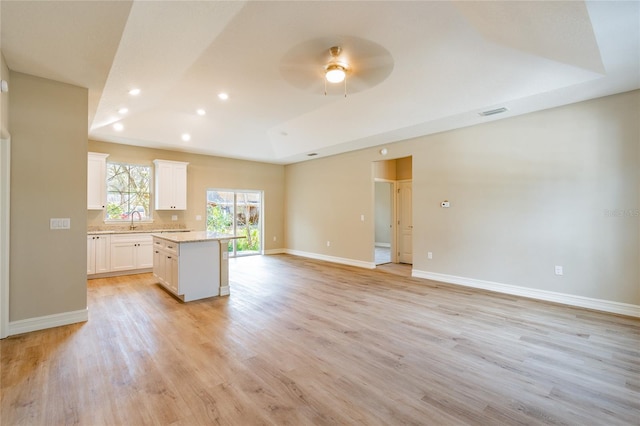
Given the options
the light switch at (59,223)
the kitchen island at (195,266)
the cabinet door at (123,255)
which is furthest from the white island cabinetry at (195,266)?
the cabinet door at (123,255)

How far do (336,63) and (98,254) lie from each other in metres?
5.58

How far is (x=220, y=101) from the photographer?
16.0ft

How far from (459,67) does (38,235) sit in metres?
5.27

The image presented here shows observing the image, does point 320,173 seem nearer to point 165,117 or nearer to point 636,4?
point 165,117

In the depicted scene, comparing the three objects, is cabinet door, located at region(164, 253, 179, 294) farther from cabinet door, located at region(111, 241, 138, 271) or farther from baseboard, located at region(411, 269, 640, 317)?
baseboard, located at region(411, 269, 640, 317)

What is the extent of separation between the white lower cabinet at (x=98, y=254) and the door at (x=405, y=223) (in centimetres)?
645

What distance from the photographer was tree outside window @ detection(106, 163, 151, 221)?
6367mm

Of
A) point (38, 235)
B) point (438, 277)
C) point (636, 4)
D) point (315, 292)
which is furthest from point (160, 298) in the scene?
point (636, 4)

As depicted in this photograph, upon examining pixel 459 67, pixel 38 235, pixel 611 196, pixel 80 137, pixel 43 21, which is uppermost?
pixel 459 67

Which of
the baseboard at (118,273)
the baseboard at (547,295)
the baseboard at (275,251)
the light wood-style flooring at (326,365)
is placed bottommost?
the light wood-style flooring at (326,365)

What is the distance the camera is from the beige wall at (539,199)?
3775mm

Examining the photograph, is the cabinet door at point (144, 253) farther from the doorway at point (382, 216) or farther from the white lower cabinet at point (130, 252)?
the doorway at point (382, 216)

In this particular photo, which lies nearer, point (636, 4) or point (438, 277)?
point (636, 4)

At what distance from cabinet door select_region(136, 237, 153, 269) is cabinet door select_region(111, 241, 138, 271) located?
0.07 m
